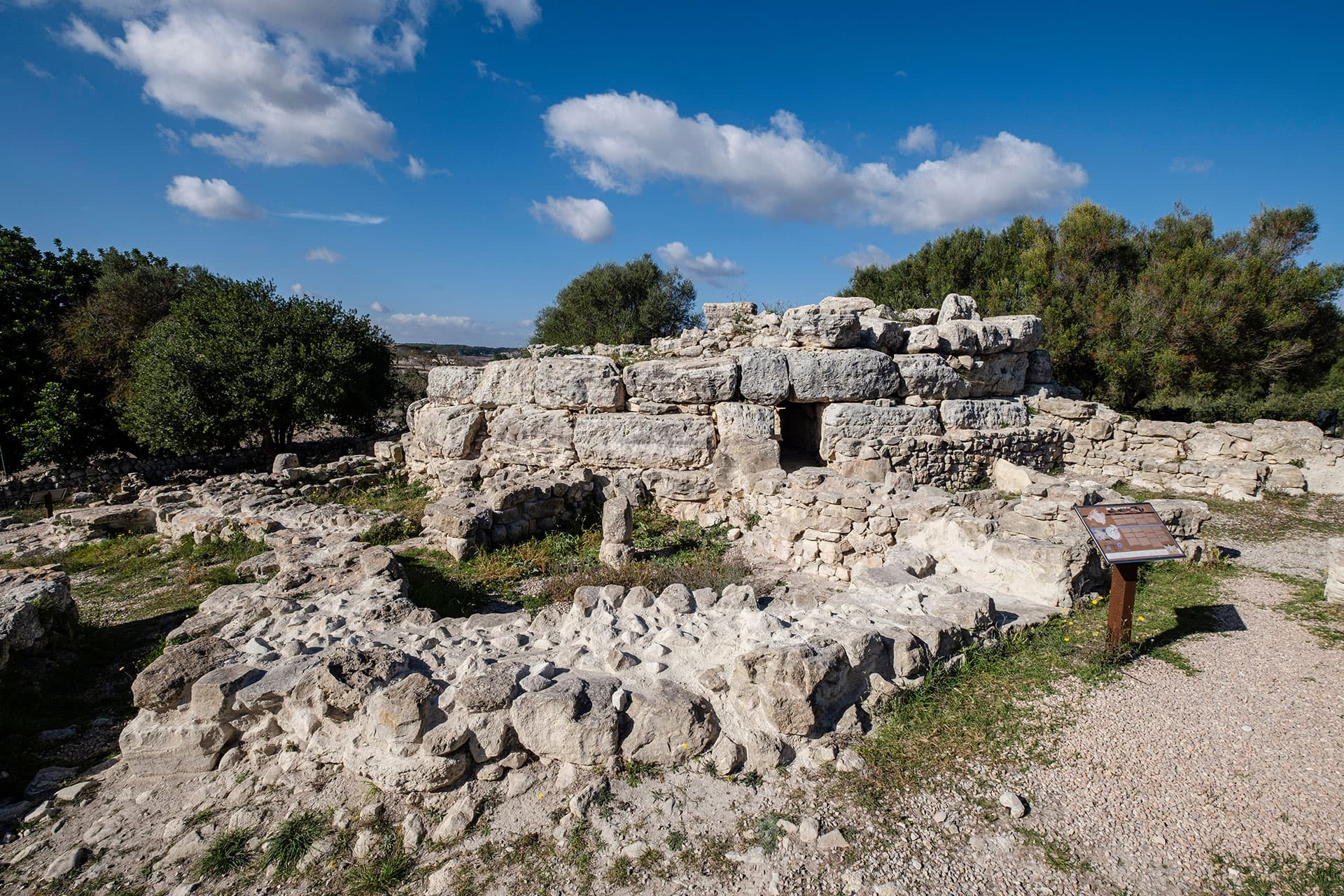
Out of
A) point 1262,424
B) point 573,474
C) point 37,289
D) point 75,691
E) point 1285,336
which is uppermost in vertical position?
point 37,289

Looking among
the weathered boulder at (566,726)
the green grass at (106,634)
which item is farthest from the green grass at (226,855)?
the green grass at (106,634)

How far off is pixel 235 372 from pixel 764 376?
39.1ft

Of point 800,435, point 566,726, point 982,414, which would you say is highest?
point 982,414

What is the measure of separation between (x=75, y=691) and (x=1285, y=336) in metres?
23.5

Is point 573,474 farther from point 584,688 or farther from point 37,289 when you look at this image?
point 37,289

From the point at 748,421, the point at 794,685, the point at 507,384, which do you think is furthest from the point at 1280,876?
the point at 507,384

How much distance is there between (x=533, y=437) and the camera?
11.1 metres

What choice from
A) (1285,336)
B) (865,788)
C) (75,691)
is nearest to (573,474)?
(75,691)

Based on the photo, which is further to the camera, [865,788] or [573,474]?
[573,474]

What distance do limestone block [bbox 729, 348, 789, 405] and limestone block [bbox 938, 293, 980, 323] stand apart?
4523 millimetres

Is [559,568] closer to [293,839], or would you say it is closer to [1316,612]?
[293,839]

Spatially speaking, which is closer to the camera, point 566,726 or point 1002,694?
point 566,726

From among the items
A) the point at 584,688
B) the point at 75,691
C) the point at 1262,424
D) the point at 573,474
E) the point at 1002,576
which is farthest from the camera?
the point at 1262,424

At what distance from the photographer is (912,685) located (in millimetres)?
4277
